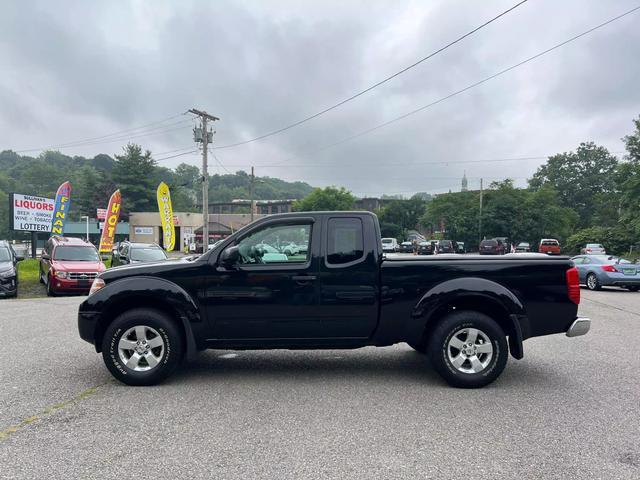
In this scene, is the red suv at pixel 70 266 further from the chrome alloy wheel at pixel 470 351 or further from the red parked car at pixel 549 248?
the red parked car at pixel 549 248

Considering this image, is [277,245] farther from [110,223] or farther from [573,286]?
[110,223]

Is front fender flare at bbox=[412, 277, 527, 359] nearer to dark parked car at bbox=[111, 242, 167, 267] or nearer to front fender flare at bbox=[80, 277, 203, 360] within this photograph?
front fender flare at bbox=[80, 277, 203, 360]

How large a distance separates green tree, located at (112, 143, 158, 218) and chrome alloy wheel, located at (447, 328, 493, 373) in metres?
78.0

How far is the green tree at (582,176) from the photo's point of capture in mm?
85312

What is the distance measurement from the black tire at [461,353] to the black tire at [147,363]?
2844 millimetres

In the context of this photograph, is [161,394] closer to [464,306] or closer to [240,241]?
[240,241]

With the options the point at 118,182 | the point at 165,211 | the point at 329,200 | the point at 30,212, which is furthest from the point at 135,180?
the point at 30,212

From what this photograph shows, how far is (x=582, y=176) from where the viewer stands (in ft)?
284

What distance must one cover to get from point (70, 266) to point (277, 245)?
12072 mm

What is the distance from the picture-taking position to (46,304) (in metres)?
12.5

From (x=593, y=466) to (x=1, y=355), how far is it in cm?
722

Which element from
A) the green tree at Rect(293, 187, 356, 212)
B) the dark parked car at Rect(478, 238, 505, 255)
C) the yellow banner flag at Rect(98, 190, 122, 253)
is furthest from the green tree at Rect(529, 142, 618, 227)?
the yellow banner flag at Rect(98, 190, 122, 253)

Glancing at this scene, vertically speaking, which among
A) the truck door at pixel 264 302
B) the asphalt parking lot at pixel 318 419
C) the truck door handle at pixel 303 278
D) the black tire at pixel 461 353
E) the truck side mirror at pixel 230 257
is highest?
the truck side mirror at pixel 230 257

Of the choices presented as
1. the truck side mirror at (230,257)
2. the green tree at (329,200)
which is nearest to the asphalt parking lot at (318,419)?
the truck side mirror at (230,257)
